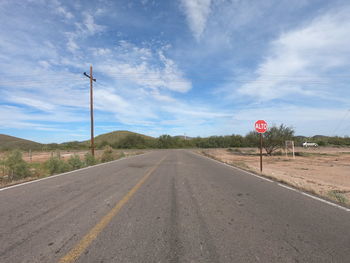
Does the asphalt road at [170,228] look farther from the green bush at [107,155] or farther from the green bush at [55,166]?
the green bush at [107,155]

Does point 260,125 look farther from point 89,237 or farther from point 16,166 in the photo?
point 16,166

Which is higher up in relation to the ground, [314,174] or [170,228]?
[170,228]

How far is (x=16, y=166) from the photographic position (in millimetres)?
10531

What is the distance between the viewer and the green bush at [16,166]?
10477mm

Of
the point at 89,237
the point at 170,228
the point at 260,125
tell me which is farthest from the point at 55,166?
the point at 260,125

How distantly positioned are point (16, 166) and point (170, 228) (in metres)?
11.0

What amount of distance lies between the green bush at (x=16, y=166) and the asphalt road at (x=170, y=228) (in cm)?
561

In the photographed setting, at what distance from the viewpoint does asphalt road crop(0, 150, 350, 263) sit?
8.54ft

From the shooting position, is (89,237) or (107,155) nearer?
(89,237)

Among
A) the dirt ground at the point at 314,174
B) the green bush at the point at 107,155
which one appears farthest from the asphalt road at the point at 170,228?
the green bush at the point at 107,155

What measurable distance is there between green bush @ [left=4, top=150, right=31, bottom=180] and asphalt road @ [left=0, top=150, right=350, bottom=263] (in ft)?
18.4

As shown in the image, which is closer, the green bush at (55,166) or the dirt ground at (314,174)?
the dirt ground at (314,174)

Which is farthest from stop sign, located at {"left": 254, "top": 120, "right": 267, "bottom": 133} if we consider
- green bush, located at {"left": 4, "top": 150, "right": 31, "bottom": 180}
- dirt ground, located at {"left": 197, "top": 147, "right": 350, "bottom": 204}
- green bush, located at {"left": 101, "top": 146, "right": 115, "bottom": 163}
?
green bush, located at {"left": 101, "top": 146, "right": 115, "bottom": 163}

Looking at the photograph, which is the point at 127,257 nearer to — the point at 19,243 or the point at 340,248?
→ the point at 19,243
